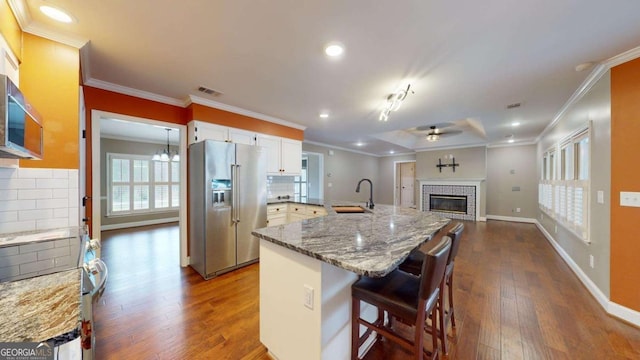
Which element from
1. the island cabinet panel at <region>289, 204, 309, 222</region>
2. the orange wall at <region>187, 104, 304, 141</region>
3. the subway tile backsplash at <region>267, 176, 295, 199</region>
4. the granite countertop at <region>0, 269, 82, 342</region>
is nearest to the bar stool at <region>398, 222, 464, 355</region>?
the granite countertop at <region>0, 269, 82, 342</region>

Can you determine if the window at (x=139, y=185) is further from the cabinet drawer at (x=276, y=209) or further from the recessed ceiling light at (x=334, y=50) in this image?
the recessed ceiling light at (x=334, y=50)

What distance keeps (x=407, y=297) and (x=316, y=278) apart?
1.82ft

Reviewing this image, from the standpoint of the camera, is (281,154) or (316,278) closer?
(316,278)

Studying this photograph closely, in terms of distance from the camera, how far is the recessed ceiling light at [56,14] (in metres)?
1.57

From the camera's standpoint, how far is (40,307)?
2.57ft

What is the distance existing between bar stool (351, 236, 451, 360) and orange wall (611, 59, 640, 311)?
216cm

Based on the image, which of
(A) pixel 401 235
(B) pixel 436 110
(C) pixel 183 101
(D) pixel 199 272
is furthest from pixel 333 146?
(A) pixel 401 235

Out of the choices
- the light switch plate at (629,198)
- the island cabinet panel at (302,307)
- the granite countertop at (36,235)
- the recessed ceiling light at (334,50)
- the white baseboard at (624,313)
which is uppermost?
the recessed ceiling light at (334,50)

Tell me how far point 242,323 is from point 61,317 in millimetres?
1605

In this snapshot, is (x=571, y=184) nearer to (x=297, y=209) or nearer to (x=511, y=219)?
(x=297, y=209)

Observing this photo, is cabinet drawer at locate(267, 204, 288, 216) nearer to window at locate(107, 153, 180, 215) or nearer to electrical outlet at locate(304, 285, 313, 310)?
electrical outlet at locate(304, 285, 313, 310)

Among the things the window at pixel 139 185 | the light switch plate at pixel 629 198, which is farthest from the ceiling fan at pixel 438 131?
the window at pixel 139 185

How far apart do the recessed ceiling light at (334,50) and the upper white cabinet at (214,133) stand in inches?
83.4

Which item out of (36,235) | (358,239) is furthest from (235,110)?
(358,239)
